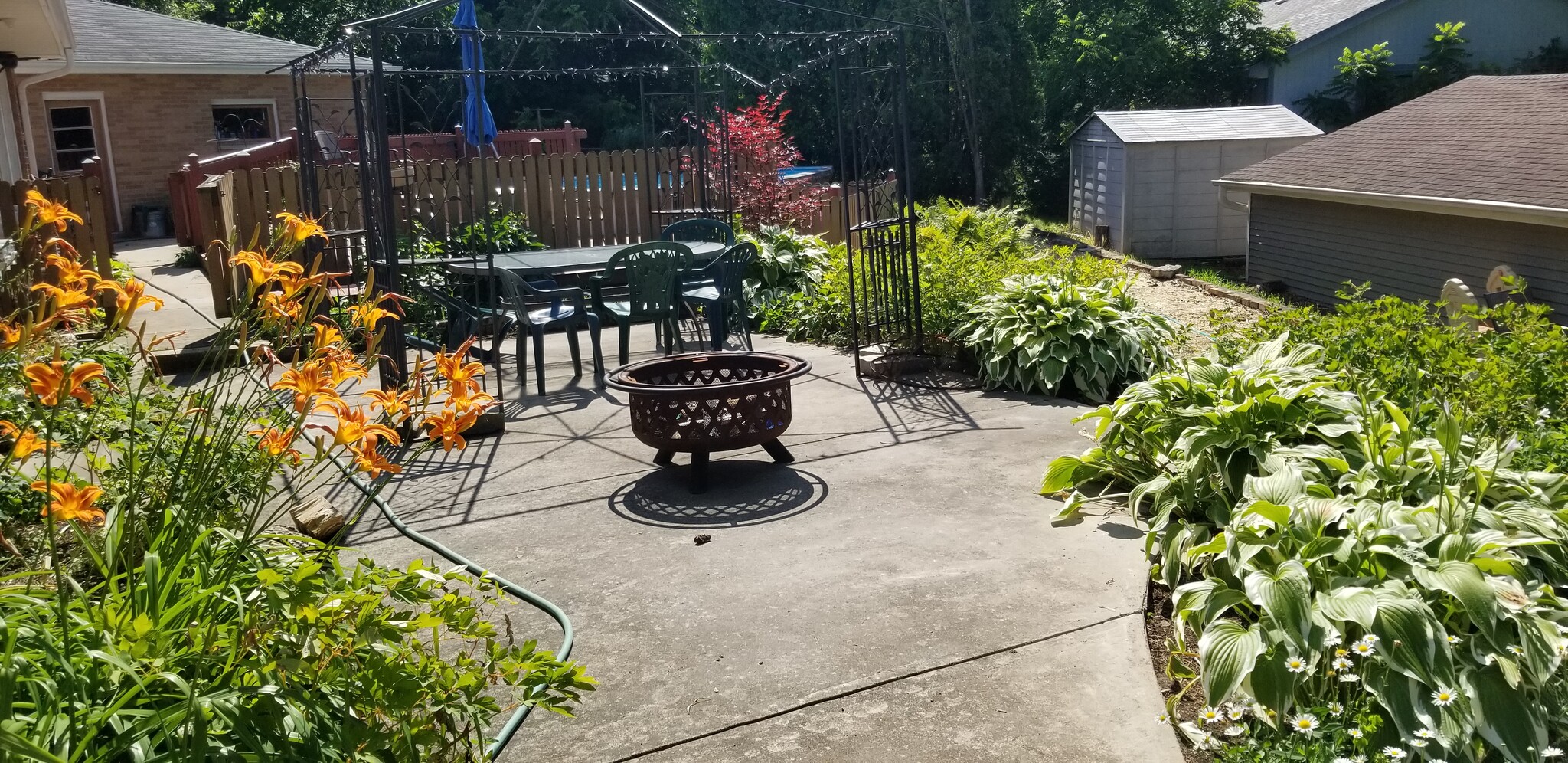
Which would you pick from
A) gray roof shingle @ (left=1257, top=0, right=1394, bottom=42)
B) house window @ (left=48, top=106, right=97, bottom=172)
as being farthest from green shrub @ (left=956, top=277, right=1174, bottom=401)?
gray roof shingle @ (left=1257, top=0, right=1394, bottom=42)

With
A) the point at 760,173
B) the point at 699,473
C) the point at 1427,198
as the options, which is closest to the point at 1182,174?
the point at 1427,198

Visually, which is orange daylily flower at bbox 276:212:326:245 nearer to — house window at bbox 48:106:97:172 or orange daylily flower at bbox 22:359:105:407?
orange daylily flower at bbox 22:359:105:407

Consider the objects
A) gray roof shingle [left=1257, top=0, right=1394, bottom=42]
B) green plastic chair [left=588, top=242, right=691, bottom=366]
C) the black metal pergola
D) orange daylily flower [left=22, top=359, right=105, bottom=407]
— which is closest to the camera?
orange daylily flower [left=22, top=359, right=105, bottom=407]

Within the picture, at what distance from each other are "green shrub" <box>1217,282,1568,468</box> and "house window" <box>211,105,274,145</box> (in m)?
18.9

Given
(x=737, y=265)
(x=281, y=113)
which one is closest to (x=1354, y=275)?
(x=737, y=265)

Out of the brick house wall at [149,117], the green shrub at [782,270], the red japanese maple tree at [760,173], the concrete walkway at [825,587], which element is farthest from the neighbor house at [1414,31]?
the concrete walkway at [825,587]

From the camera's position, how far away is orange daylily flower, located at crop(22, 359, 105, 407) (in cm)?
219

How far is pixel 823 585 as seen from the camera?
4523 mm

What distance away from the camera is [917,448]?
6500 millimetres

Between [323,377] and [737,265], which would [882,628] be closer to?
[323,377]

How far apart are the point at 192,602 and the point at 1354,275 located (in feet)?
46.8

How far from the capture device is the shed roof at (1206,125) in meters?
18.1

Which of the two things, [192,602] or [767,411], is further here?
[767,411]

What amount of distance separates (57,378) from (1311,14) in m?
27.3
